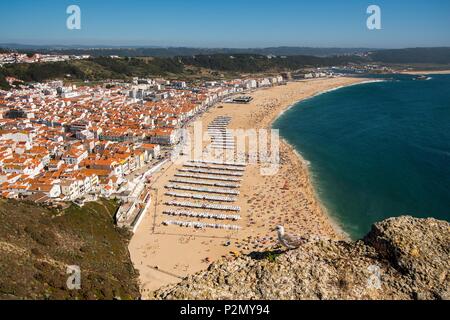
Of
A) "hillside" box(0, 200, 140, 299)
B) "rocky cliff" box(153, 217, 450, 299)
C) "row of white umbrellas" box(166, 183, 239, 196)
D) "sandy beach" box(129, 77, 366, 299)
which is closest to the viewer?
"rocky cliff" box(153, 217, 450, 299)

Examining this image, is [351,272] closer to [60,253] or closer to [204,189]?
[60,253]

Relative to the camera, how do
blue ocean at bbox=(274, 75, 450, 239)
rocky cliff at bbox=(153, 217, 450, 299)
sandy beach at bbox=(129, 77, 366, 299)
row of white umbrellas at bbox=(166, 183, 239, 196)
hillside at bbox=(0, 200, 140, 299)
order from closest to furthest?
rocky cliff at bbox=(153, 217, 450, 299)
hillside at bbox=(0, 200, 140, 299)
sandy beach at bbox=(129, 77, 366, 299)
blue ocean at bbox=(274, 75, 450, 239)
row of white umbrellas at bbox=(166, 183, 239, 196)

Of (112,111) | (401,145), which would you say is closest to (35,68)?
(112,111)

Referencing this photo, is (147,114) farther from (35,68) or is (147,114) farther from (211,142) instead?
(35,68)

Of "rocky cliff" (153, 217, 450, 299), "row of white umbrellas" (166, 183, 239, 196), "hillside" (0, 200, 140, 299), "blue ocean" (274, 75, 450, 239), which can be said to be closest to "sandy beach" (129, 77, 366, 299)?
"row of white umbrellas" (166, 183, 239, 196)

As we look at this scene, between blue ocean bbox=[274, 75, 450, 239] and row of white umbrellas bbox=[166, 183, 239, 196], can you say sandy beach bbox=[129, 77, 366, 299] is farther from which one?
blue ocean bbox=[274, 75, 450, 239]

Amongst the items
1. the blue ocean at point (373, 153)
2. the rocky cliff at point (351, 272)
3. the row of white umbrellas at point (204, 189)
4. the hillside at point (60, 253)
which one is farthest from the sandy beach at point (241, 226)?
the rocky cliff at point (351, 272)

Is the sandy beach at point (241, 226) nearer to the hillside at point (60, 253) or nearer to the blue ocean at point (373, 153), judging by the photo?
the hillside at point (60, 253)
